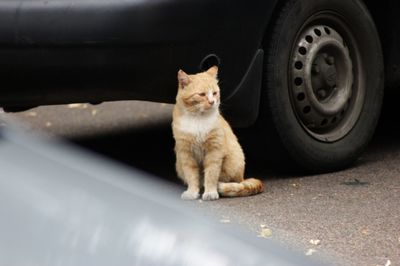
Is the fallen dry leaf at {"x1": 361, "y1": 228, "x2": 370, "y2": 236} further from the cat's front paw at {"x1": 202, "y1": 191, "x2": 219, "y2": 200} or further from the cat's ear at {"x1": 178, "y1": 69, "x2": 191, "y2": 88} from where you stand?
the cat's ear at {"x1": 178, "y1": 69, "x2": 191, "y2": 88}

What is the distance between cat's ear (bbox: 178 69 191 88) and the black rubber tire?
19.1 inches

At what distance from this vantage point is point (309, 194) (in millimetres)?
5902

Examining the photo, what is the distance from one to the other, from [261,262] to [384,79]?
180 inches

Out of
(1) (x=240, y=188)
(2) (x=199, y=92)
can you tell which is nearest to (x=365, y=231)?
(1) (x=240, y=188)

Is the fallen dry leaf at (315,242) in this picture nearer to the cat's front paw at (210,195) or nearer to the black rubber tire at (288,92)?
the cat's front paw at (210,195)

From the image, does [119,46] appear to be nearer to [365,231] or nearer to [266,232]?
[266,232]

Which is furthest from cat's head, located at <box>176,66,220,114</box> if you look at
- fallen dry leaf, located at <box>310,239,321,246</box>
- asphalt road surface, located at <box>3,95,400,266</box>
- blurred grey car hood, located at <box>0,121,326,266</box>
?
blurred grey car hood, located at <box>0,121,326,266</box>

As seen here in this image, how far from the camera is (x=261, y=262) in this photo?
7.03 feet

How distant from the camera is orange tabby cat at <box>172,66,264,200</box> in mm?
5664

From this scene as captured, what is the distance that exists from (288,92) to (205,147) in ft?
1.80

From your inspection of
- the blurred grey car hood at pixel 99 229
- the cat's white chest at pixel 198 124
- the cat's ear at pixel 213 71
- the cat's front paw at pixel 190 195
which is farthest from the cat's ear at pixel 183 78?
the blurred grey car hood at pixel 99 229

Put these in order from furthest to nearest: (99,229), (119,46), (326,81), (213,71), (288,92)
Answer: (326,81), (288,92), (213,71), (119,46), (99,229)

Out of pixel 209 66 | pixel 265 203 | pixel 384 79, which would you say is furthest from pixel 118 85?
pixel 384 79

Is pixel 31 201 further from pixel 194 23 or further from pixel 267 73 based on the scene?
pixel 267 73
